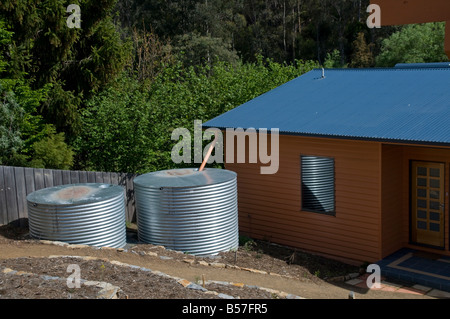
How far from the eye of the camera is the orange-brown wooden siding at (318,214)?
1181 centimetres

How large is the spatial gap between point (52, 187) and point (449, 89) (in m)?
9.33

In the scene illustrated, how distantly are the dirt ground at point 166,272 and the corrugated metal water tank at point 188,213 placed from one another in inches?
14.2

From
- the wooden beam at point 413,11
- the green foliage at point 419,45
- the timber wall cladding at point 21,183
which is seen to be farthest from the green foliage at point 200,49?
the wooden beam at point 413,11

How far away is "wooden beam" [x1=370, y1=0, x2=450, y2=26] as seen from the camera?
4.40 meters

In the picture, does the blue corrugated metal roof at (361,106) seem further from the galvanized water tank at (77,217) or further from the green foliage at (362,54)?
the green foliage at (362,54)

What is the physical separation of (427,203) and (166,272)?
6302mm

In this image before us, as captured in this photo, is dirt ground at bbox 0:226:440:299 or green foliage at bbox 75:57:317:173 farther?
green foliage at bbox 75:57:317:173

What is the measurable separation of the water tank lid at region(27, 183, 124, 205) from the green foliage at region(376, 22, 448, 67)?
30259 millimetres

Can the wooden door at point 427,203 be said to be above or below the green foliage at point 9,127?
below

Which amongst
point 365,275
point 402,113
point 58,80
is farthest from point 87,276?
point 58,80

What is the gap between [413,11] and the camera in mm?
4539

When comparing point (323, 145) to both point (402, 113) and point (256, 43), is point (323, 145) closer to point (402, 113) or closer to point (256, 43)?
point (402, 113)

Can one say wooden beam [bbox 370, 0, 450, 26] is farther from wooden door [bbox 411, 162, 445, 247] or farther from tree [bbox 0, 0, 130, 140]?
tree [bbox 0, 0, 130, 140]

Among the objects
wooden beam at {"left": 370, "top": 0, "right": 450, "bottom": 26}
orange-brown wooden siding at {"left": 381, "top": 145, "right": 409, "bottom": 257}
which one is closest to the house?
orange-brown wooden siding at {"left": 381, "top": 145, "right": 409, "bottom": 257}
